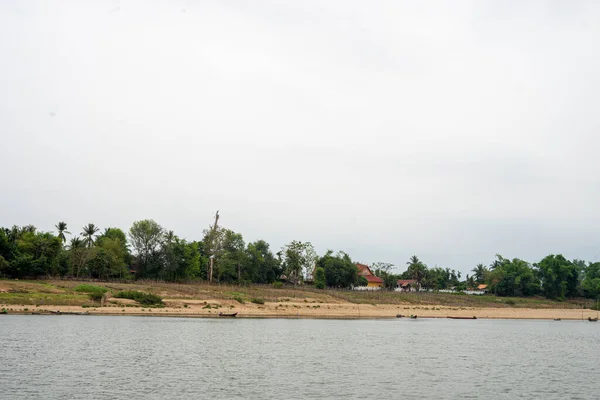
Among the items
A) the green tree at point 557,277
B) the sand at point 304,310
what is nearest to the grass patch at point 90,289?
the sand at point 304,310

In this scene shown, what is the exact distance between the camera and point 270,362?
43.8 meters

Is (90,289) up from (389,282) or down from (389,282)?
down

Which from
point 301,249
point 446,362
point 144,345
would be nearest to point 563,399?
point 446,362

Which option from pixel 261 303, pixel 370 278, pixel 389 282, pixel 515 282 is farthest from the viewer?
pixel 370 278

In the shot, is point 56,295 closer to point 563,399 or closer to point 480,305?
point 563,399

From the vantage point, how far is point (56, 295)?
7856 centimetres

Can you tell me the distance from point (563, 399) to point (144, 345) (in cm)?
3411

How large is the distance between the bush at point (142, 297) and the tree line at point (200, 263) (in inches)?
862

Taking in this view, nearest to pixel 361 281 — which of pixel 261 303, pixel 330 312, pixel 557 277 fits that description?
pixel 557 277

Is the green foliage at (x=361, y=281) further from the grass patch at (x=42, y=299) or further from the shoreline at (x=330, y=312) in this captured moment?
the grass patch at (x=42, y=299)

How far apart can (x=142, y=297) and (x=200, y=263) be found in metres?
58.4

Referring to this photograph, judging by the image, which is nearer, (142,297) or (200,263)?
(142,297)

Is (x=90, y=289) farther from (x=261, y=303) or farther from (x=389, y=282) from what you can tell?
(x=389, y=282)

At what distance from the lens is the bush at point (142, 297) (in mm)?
82812
